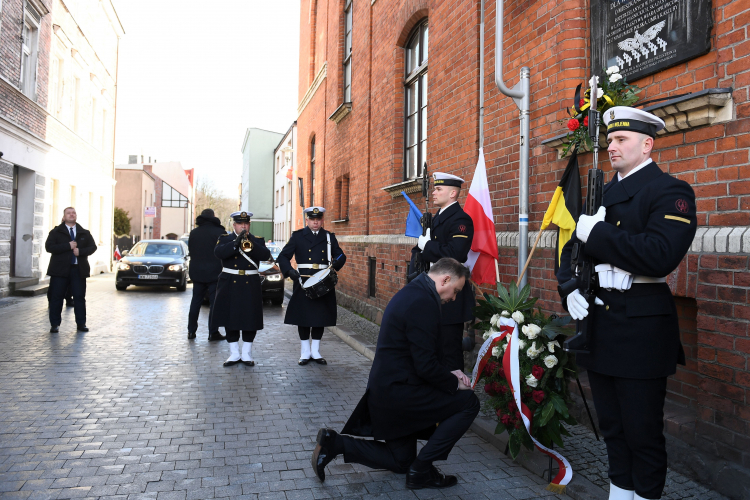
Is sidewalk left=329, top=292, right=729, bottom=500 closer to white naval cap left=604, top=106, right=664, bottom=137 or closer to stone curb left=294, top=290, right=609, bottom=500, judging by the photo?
stone curb left=294, top=290, right=609, bottom=500

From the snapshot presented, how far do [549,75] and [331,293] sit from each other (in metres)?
3.80

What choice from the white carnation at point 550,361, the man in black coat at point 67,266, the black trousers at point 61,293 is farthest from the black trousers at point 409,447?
the black trousers at point 61,293

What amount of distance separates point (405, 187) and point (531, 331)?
567cm

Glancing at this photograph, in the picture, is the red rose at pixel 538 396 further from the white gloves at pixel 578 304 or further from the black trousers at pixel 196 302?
the black trousers at pixel 196 302

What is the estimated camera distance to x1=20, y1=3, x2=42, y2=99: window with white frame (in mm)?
14562

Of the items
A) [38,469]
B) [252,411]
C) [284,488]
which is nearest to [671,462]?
[284,488]

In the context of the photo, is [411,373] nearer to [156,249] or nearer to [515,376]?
[515,376]

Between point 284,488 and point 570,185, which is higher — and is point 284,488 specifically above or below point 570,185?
below

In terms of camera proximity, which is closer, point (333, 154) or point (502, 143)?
point (502, 143)

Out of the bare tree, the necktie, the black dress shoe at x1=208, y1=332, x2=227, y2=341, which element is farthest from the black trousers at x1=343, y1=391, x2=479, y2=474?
the bare tree

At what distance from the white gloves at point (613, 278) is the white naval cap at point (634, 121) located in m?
0.70

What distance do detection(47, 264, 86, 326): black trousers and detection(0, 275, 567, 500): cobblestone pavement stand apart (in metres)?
0.48

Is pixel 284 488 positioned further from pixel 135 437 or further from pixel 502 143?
pixel 502 143

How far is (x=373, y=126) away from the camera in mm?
11461
